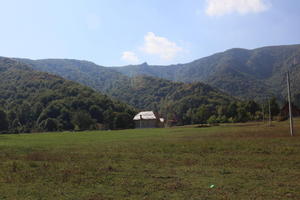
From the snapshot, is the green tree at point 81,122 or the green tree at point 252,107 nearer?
the green tree at point 81,122

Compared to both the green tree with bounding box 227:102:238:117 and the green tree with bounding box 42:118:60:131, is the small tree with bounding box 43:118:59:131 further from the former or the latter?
the green tree with bounding box 227:102:238:117

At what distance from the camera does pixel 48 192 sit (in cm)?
1141

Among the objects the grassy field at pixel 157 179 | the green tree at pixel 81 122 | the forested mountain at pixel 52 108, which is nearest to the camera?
the grassy field at pixel 157 179

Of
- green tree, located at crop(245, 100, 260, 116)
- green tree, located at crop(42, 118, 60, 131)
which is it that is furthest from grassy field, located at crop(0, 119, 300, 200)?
green tree, located at crop(245, 100, 260, 116)

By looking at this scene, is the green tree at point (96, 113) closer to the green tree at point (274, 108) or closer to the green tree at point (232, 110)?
the green tree at point (232, 110)

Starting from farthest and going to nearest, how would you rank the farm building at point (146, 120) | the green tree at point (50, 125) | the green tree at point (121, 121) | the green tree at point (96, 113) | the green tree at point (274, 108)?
the green tree at point (96, 113) → the farm building at point (146, 120) → the green tree at point (121, 121) → the green tree at point (50, 125) → the green tree at point (274, 108)

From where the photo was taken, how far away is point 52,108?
135125 millimetres

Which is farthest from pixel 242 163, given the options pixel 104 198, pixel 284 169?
pixel 104 198

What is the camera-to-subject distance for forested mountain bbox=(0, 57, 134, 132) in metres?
124

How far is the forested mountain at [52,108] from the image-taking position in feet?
408

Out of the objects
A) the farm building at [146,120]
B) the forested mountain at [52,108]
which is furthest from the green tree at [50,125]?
the farm building at [146,120]

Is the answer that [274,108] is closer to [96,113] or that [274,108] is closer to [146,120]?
[146,120]

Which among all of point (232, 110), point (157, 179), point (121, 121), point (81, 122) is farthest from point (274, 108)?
point (157, 179)

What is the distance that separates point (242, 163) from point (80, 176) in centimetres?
917
